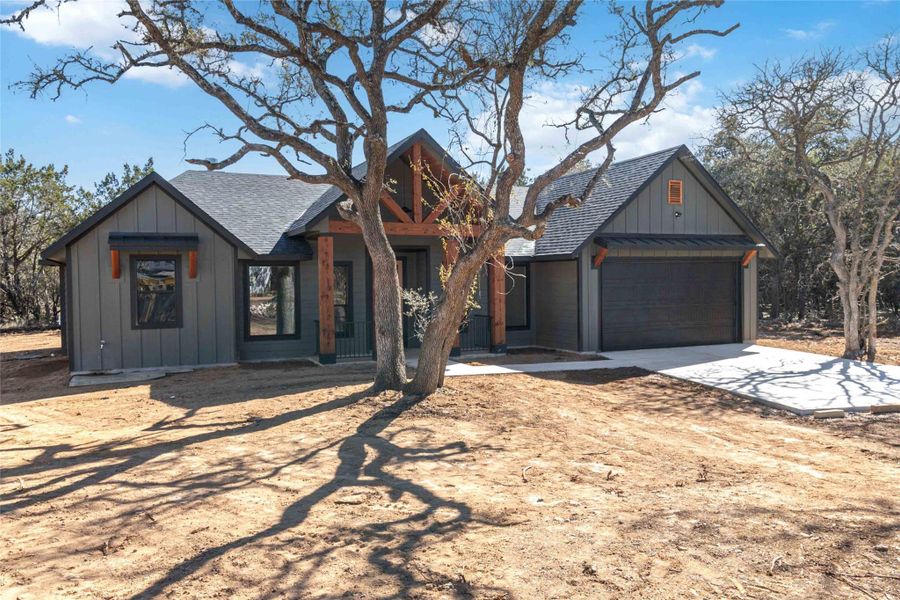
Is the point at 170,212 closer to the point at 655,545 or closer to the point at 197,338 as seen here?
the point at 197,338

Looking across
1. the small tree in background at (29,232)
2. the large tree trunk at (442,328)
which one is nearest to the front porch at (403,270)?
the large tree trunk at (442,328)

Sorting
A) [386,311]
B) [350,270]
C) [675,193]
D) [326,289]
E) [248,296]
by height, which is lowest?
[386,311]

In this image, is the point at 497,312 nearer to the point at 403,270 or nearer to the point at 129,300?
the point at 403,270

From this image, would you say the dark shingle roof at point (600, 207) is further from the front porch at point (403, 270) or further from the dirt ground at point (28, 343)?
the dirt ground at point (28, 343)

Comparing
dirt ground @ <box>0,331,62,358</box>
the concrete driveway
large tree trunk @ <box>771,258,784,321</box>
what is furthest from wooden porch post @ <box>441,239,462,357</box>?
large tree trunk @ <box>771,258,784,321</box>

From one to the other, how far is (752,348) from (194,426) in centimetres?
1279

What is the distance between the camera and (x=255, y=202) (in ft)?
53.9

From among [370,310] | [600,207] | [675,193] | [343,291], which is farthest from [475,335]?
[675,193]

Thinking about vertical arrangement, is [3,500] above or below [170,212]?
below

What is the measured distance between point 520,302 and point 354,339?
4.43 meters

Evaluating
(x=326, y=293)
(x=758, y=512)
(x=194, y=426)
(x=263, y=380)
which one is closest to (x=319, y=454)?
(x=194, y=426)

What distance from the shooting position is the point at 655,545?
14.1 feet

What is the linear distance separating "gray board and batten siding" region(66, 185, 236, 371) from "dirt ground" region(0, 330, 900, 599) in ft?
10.8

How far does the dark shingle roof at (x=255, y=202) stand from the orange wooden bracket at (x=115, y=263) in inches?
95.8
